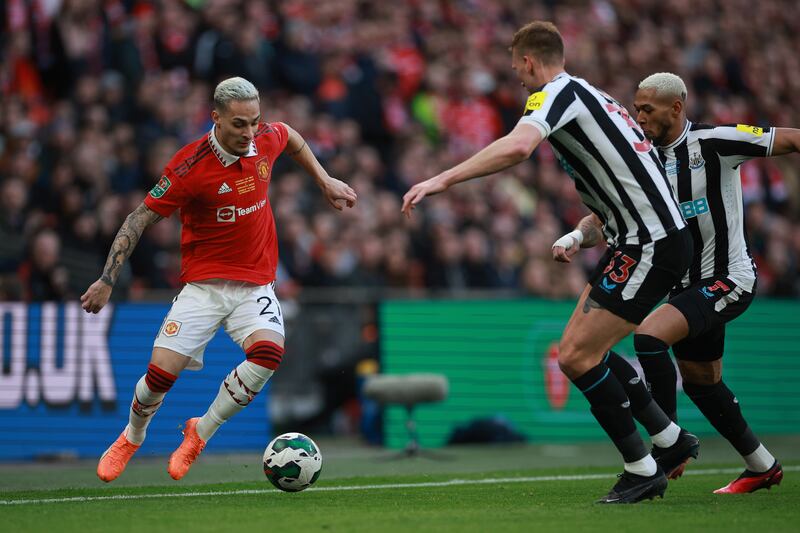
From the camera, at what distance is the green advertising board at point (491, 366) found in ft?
42.0

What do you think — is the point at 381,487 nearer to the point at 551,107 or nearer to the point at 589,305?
the point at 589,305

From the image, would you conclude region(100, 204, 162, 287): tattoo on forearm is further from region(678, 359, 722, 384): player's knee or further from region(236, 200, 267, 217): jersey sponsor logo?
region(678, 359, 722, 384): player's knee

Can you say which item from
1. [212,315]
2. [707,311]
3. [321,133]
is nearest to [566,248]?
[707,311]

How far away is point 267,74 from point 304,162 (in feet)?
25.6

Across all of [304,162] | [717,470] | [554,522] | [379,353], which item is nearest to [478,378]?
[379,353]

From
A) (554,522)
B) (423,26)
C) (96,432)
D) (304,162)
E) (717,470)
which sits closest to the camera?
(554,522)

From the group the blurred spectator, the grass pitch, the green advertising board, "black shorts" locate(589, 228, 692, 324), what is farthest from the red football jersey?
the green advertising board

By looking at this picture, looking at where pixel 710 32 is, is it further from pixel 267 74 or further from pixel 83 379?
pixel 83 379

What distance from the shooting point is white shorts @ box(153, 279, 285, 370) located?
25.3 ft

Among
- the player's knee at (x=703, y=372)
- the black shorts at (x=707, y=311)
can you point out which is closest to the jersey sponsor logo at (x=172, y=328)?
the black shorts at (x=707, y=311)

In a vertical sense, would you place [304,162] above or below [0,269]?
above

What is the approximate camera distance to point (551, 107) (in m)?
6.47

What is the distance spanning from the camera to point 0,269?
38.9 ft

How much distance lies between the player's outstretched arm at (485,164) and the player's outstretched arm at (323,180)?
1843 mm
